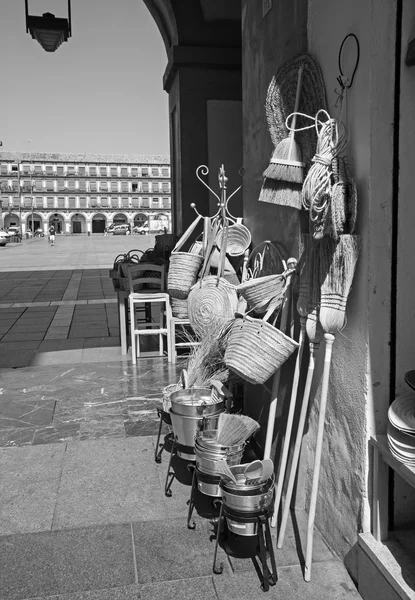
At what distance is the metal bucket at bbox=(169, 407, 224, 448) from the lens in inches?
113

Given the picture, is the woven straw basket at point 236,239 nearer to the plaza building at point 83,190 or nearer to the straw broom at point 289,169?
the straw broom at point 289,169

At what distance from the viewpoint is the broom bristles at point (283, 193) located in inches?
97.6

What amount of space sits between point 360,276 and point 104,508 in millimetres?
1684

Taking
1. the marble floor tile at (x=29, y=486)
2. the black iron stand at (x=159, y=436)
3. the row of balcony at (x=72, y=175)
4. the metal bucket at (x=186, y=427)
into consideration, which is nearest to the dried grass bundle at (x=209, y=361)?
the black iron stand at (x=159, y=436)

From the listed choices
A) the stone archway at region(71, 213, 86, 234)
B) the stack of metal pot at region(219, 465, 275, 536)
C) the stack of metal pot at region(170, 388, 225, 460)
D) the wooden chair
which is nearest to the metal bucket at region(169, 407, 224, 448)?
the stack of metal pot at region(170, 388, 225, 460)

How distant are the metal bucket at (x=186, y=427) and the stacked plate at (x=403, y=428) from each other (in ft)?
3.58

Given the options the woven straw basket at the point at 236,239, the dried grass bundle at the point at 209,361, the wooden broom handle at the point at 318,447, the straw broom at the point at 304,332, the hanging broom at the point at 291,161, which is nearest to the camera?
the wooden broom handle at the point at 318,447

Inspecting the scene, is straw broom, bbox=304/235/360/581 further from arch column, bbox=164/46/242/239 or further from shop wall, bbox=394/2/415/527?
arch column, bbox=164/46/242/239

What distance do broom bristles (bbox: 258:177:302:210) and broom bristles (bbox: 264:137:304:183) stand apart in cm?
5

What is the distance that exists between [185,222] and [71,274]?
9630 mm

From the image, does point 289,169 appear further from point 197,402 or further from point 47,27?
point 47,27

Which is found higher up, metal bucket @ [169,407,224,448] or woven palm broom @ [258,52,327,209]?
woven palm broom @ [258,52,327,209]

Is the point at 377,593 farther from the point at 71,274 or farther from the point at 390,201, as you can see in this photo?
the point at 71,274

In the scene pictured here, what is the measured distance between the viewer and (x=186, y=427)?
290 cm
